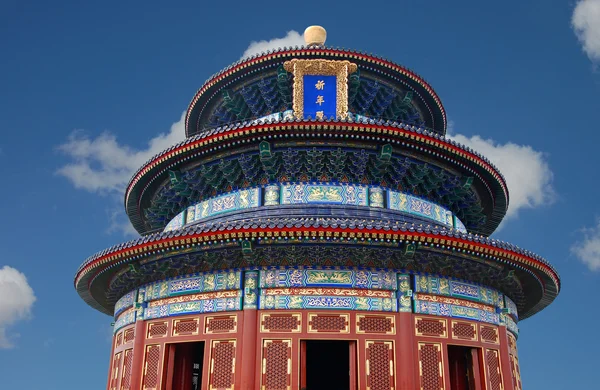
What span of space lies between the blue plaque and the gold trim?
0.14 m

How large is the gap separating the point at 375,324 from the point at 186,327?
5243 mm

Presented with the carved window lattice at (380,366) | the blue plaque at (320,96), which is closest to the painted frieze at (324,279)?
the carved window lattice at (380,366)

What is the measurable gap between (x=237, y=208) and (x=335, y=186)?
323 centimetres

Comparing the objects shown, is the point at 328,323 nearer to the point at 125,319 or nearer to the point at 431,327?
the point at 431,327

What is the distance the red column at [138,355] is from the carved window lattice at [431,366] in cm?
788

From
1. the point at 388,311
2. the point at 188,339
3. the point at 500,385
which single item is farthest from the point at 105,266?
the point at 500,385

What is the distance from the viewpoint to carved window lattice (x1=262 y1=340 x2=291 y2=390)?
46.9 ft

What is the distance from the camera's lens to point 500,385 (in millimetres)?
16359

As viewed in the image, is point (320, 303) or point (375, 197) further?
point (375, 197)

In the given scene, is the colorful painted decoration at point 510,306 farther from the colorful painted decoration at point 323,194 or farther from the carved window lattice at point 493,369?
the colorful painted decoration at point 323,194

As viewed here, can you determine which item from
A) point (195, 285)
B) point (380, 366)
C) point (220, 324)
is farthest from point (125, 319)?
point (380, 366)

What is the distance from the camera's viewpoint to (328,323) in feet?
48.1

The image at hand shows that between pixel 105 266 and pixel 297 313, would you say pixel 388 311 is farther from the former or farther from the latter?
pixel 105 266

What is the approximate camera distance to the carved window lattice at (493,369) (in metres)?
16.1
